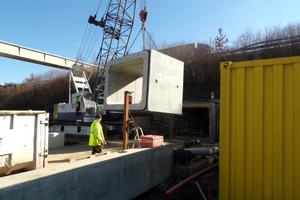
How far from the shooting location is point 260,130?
4.52 meters

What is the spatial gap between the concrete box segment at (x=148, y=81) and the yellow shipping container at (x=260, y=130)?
5.58 metres

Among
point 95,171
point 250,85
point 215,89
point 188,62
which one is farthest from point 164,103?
point 188,62

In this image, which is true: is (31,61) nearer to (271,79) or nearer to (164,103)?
(164,103)

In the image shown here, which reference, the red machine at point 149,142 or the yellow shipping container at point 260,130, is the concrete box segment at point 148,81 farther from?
the yellow shipping container at point 260,130

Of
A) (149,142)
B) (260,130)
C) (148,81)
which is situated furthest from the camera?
(148,81)

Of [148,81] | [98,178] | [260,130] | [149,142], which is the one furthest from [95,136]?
[260,130]

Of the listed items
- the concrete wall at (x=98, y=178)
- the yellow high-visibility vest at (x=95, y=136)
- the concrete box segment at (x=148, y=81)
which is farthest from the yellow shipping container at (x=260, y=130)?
the concrete box segment at (x=148, y=81)

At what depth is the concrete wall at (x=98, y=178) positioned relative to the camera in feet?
15.9

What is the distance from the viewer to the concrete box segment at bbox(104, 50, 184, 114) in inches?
409

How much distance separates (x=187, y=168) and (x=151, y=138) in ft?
4.26

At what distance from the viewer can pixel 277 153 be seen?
4.38m

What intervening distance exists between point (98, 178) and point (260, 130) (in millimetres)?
3219

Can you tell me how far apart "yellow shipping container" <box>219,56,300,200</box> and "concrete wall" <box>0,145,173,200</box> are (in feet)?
8.14

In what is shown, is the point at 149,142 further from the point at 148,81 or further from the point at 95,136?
the point at 148,81
